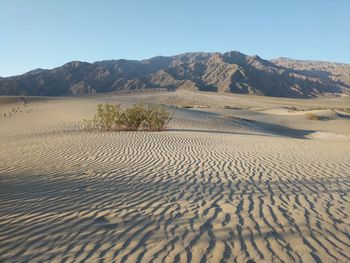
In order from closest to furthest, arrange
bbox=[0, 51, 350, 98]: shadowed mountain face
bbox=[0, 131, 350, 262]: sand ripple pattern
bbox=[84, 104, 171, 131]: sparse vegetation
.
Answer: bbox=[0, 131, 350, 262]: sand ripple pattern, bbox=[84, 104, 171, 131]: sparse vegetation, bbox=[0, 51, 350, 98]: shadowed mountain face

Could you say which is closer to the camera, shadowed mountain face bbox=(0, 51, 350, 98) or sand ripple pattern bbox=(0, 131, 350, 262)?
sand ripple pattern bbox=(0, 131, 350, 262)

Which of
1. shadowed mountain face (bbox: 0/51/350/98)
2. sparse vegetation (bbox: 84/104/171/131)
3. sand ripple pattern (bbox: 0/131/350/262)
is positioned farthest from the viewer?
shadowed mountain face (bbox: 0/51/350/98)

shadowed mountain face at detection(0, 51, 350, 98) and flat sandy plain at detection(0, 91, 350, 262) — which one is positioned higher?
flat sandy plain at detection(0, 91, 350, 262)

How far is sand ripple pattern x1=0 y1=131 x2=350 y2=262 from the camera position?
490 cm

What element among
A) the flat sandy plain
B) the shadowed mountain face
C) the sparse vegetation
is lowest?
the shadowed mountain face

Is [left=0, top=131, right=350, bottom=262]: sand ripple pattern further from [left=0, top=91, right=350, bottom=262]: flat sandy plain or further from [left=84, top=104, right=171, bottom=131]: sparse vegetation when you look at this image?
[left=84, top=104, right=171, bottom=131]: sparse vegetation

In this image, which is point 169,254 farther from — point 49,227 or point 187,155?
point 187,155

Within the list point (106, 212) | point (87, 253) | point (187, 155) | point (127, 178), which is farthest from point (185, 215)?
point (187, 155)

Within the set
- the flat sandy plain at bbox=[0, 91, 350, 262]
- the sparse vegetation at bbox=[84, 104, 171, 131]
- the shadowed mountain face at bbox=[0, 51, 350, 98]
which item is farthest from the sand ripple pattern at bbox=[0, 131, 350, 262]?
the shadowed mountain face at bbox=[0, 51, 350, 98]

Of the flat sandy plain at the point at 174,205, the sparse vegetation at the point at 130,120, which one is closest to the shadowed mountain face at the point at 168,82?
the sparse vegetation at the point at 130,120

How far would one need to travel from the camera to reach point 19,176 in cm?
943

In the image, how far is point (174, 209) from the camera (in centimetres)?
655

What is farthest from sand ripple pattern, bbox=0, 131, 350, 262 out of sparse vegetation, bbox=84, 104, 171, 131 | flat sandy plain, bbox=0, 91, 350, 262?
sparse vegetation, bbox=84, 104, 171, 131

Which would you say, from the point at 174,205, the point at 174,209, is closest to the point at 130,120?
the point at 174,205
